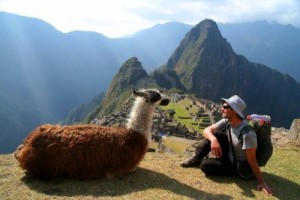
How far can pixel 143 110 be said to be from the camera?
775cm

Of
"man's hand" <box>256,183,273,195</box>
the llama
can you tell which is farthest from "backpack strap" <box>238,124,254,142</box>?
the llama

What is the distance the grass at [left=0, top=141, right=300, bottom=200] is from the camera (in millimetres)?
6570

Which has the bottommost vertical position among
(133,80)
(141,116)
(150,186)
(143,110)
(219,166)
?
(150,186)

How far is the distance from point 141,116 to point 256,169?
2.45 meters

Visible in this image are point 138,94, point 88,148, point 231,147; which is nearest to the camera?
point 88,148

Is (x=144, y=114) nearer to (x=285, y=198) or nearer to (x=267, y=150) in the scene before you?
(x=267, y=150)

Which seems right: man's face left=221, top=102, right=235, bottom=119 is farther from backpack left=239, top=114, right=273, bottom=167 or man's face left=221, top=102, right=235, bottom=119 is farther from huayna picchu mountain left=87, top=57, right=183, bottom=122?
huayna picchu mountain left=87, top=57, right=183, bottom=122

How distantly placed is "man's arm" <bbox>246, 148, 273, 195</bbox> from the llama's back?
214 cm

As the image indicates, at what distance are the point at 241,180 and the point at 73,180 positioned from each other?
3.29 meters

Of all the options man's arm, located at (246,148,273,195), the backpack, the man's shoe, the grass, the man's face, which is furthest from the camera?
the man's shoe

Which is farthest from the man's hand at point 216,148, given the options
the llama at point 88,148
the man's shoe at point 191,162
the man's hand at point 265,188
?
the llama at point 88,148

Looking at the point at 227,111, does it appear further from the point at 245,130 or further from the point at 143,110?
the point at 143,110

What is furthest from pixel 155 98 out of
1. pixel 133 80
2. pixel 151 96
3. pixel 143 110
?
pixel 133 80

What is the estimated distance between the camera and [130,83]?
16125 centimetres
